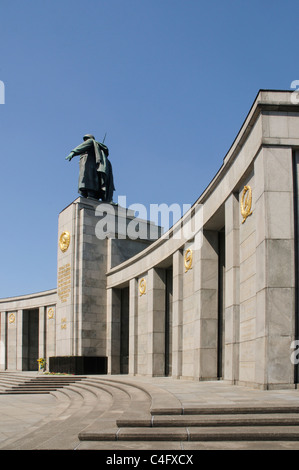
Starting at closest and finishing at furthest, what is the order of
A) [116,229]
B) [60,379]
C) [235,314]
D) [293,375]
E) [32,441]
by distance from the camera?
[32,441]
[293,375]
[235,314]
[60,379]
[116,229]

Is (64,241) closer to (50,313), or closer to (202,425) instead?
(50,313)

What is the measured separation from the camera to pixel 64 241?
116 feet

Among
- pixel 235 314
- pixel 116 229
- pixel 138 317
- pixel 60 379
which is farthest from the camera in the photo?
pixel 116 229

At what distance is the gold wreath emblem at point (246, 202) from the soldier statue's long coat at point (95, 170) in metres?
21.7

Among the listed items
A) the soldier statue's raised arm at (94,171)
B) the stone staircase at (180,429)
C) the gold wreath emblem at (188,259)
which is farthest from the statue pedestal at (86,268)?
the stone staircase at (180,429)

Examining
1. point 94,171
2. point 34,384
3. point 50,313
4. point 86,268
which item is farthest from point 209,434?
point 50,313

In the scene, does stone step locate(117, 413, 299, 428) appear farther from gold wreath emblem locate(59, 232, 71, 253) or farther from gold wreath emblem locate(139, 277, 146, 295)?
gold wreath emblem locate(59, 232, 71, 253)

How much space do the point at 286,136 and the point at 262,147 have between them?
0.74 m

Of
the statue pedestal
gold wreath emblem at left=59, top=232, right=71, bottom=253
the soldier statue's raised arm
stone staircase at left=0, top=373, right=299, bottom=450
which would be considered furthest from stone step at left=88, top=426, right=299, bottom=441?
the soldier statue's raised arm

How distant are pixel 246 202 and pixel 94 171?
74.5 ft

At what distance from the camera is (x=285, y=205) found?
1390cm

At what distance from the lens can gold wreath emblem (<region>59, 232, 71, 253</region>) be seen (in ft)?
115
